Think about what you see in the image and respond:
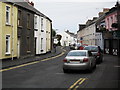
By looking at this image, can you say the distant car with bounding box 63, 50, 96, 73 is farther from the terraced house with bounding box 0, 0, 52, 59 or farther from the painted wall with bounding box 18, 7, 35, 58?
the painted wall with bounding box 18, 7, 35, 58

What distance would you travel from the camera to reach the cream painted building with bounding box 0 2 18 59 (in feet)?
70.3

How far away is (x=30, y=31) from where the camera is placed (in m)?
29.4

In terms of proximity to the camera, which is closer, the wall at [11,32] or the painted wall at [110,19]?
the wall at [11,32]

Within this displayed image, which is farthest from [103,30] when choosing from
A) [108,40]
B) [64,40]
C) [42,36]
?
[64,40]

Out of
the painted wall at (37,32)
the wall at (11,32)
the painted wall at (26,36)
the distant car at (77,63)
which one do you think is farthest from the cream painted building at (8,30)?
the distant car at (77,63)

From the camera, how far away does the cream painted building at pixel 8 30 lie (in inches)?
843

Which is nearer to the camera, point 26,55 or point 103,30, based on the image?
point 26,55

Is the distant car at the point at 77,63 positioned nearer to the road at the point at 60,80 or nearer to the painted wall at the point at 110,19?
the road at the point at 60,80

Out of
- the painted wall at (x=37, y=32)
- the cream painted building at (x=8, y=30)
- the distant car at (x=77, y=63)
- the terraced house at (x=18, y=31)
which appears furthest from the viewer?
the painted wall at (x=37, y=32)

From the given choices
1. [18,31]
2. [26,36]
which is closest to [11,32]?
[18,31]

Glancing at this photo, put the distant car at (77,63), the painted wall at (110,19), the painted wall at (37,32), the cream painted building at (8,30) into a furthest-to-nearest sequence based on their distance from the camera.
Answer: the painted wall at (110,19)
the painted wall at (37,32)
the cream painted building at (8,30)
the distant car at (77,63)

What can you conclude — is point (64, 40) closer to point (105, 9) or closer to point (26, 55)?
point (105, 9)

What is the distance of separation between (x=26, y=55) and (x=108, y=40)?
1626cm

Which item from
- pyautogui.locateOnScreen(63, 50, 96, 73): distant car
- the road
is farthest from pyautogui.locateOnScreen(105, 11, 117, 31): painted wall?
the road
